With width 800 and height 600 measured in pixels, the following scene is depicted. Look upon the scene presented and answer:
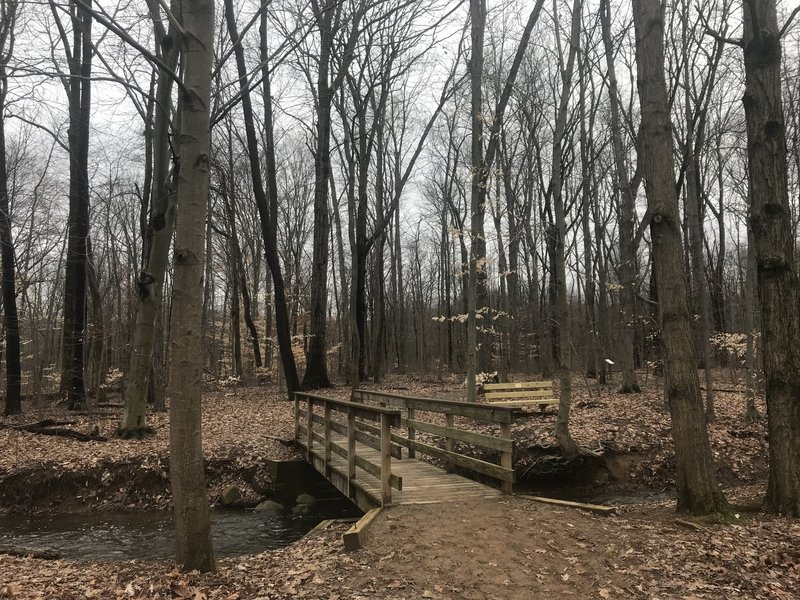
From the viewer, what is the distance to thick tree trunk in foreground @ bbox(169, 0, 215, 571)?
4512 mm

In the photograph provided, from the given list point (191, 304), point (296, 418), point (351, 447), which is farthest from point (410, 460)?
point (191, 304)

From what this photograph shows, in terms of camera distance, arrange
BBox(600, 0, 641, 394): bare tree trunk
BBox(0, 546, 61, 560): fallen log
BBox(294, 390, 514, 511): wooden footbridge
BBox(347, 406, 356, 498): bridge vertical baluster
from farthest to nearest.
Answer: BBox(600, 0, 641, 394): bare tree trunk, BBox(347, 406, 356, 498): bridge vertical baluster, BBox(294, 390, 514, 511): wooden footbridge, BBox(0, 546, 61, 560): fallen log

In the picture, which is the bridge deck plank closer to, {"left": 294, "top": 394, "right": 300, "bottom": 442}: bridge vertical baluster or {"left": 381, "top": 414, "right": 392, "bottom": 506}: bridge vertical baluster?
{"left": 381, "top": 414, "right": 392, "bottom": 506}: bridge vertical baluster

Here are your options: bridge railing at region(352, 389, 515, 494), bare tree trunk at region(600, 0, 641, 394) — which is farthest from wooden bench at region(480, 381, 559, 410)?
bridge railing at region(352, 389, 515, 494)

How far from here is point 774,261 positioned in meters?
5.47

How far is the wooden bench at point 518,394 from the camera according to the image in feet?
41.3

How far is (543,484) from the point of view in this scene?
980cm

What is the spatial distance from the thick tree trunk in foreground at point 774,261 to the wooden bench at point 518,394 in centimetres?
710

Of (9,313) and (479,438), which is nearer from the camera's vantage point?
(479,438)

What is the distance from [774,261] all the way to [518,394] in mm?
8000

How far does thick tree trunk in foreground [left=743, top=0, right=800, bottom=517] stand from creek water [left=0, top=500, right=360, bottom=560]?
6166 mm

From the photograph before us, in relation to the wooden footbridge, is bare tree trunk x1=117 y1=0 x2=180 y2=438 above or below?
above

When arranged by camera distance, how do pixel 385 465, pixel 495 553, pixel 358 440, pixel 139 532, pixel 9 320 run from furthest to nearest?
1. pixel 9 320
2. pixel 139 532
3. pixel 358 440
4. pixel 385 465
5. pixel 495 553

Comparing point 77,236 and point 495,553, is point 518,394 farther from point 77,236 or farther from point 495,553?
point 77,236
